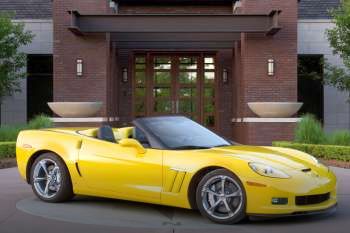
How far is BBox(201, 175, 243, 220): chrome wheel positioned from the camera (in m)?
6.89

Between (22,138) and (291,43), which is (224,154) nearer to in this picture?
(22,138)

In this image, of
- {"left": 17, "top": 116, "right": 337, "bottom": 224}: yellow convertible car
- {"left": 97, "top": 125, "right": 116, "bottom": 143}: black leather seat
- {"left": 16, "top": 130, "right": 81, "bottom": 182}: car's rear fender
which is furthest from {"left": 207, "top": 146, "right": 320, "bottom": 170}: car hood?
{"left": 16, "top": 130, "right": 81, "bottom": 182}: car's rear fender

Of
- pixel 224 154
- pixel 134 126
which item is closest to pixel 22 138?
pixel 134 126

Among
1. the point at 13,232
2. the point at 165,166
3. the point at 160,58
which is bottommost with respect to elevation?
the point at 13,232

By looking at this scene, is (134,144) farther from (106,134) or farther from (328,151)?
(328,151)

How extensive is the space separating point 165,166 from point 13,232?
184 centimetres

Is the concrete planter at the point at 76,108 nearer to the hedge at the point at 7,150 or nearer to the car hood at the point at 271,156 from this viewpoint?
the hedge at the point at 7,150

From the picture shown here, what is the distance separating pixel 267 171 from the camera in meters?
6.85

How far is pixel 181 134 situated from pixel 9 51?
12889 millimetres

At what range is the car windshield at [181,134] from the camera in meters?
7.67

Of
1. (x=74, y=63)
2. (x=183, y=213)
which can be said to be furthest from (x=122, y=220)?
(x=74, y=63)

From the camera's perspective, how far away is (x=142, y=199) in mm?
7582

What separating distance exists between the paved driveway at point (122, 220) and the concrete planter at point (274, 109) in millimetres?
9574

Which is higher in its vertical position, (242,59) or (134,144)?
(242,59)
